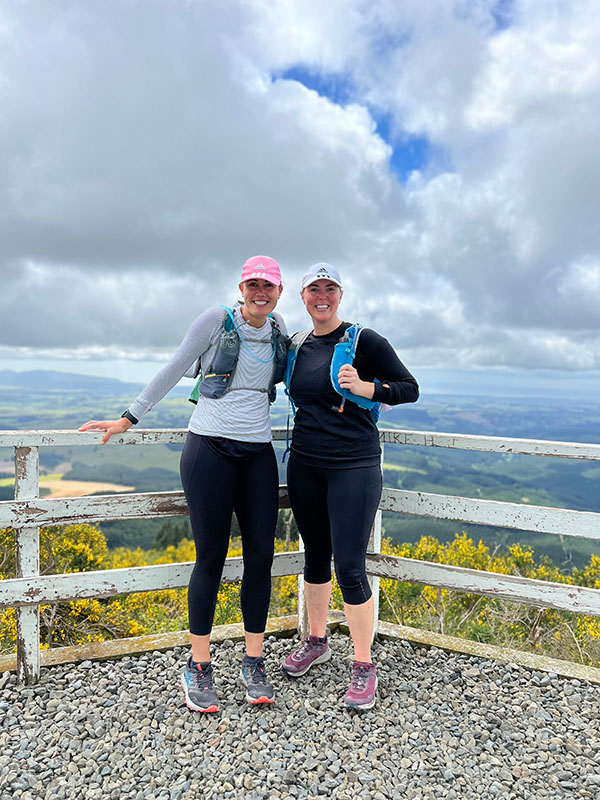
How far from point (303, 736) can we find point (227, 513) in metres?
1.20

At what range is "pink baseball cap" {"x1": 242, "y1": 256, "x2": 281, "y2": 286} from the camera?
9.61ft

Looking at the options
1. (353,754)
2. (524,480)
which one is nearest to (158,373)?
(353,754)

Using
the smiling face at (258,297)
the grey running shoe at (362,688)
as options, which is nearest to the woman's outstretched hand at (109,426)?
the smiling face at (258,297)

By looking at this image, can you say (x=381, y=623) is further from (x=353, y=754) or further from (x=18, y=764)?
(x=18, y=764)

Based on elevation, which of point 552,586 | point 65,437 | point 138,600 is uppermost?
point 65,437

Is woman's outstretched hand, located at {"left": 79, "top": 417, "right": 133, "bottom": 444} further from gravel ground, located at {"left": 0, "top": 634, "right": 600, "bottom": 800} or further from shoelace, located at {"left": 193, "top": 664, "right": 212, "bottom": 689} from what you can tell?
gravel ground, located at {"left": 0, "top": 634, "right": 600, "bottom": 800}

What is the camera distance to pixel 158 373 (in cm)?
300

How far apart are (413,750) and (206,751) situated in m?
1.04

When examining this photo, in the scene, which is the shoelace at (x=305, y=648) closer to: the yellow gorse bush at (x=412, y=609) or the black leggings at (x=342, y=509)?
the black leggings at (x=342, y=509)

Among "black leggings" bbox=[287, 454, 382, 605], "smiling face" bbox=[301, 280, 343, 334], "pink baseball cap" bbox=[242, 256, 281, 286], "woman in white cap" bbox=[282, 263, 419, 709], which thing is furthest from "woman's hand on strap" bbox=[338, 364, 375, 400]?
"pink baseball cap" bbox=[242, 256, 281, 286]

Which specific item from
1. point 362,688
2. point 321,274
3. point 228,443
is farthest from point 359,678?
point 321,274

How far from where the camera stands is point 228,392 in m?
3.02

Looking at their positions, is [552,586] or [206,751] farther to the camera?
[552,586]

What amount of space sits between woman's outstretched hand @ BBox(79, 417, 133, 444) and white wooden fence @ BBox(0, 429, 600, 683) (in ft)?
0.14
